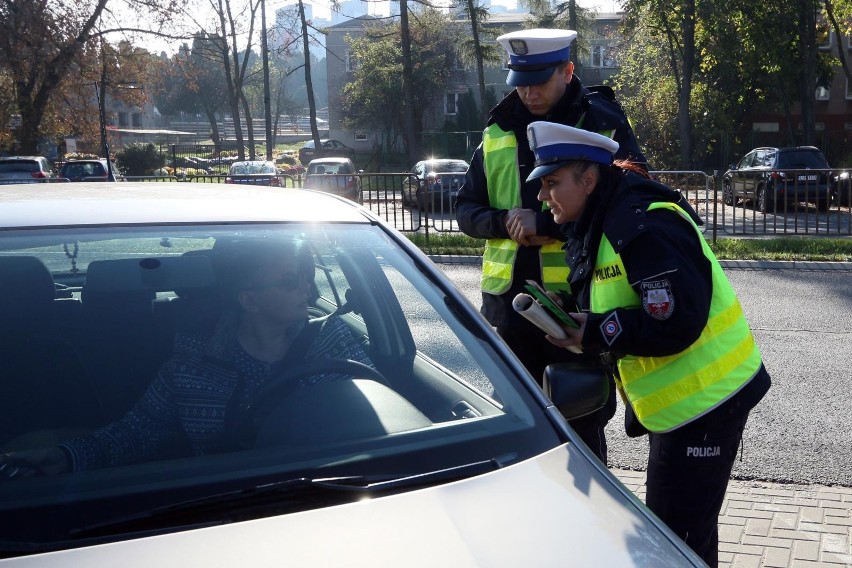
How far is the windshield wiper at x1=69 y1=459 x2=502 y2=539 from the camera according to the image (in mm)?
1934

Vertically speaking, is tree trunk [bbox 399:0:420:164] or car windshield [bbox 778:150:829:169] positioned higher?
tree trunk [bbox 399:0:420:164]

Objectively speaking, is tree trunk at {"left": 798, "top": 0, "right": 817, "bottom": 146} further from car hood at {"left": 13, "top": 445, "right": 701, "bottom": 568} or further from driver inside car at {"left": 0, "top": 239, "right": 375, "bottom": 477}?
car hood at {"left": 13, "top": 445, "right": 701, "bottom": 568}

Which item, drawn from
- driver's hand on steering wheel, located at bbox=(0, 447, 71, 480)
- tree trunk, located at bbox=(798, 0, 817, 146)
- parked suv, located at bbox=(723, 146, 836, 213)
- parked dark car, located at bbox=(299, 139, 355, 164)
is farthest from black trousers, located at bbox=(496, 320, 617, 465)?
parked dark car, located at bbox=(299, 139, 355, 164)

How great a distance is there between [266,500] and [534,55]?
213 cm

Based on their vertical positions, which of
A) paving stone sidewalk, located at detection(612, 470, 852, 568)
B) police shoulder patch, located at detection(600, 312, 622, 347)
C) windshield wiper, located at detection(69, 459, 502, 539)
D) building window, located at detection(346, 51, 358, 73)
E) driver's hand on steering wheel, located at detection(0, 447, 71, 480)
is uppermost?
building window, located at detection(346, 51, 358, 73)

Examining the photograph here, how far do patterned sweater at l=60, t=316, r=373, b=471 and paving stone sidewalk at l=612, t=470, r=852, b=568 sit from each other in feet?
7.42

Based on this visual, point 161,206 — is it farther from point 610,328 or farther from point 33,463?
point 610,328

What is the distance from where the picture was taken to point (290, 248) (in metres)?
2.83

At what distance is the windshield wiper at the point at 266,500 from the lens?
193 centimetres

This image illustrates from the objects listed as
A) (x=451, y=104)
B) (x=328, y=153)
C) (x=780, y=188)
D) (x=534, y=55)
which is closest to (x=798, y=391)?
(x=534, y=55)

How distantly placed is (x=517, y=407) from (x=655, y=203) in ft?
2.51

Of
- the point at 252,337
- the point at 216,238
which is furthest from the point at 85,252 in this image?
the point at 252,337

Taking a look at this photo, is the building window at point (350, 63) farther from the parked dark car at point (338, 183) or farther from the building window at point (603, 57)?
the parked dark car at point (338, 183)

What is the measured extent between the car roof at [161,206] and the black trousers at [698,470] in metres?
1.17
